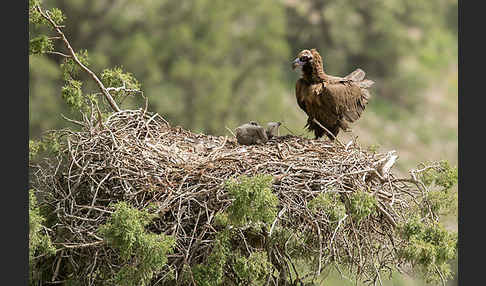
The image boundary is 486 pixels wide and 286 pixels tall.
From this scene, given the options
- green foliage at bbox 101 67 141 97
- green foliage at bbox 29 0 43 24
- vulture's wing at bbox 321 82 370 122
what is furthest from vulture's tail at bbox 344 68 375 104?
green foliage at bbox 29 0 43 24

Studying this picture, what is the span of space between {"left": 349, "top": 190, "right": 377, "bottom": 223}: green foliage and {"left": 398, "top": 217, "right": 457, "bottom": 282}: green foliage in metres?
0.24

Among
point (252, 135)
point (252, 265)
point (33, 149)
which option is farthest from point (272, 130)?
point (33, 149)

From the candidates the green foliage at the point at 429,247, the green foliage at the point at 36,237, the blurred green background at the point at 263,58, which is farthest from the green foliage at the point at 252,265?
the blurred green background at the point at 263,58

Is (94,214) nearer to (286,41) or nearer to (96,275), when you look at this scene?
(96,275)

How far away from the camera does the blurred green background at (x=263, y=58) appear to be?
9430mm

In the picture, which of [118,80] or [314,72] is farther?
[118,80]

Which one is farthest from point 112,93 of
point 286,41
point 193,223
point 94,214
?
point 286,41

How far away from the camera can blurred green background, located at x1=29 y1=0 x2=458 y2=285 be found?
30.9ft

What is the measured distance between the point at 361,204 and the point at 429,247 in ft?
1.24

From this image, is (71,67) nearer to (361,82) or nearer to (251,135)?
(251,135)

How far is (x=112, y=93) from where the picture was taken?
178 inches

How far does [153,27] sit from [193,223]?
22.4ft

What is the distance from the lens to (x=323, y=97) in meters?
4.30

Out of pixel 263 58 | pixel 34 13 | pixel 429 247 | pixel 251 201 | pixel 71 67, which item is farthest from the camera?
pixel 263 58
